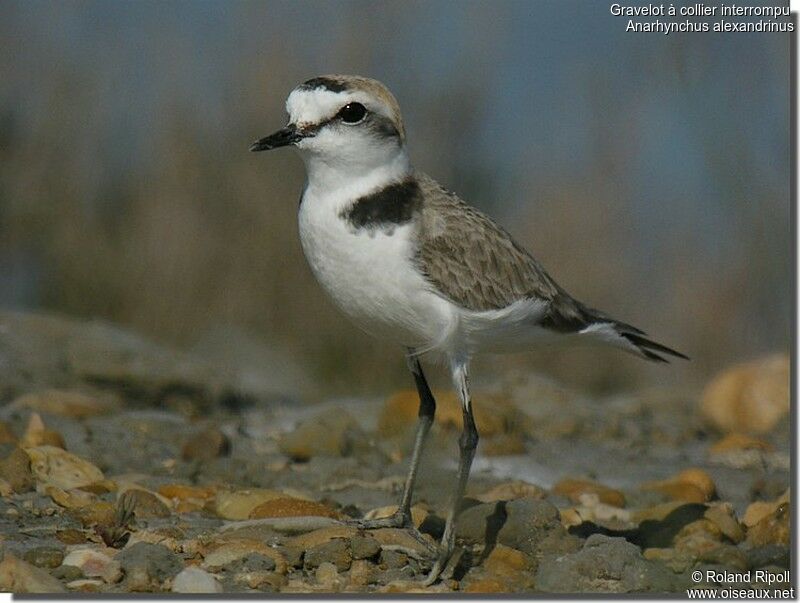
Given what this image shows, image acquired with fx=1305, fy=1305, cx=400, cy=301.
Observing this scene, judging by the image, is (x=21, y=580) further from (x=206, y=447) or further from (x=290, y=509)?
(x=206, y=447)

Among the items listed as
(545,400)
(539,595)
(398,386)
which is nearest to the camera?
(539,595)

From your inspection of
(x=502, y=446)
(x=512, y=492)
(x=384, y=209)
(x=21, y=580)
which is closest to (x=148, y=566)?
(x=21, y=580)


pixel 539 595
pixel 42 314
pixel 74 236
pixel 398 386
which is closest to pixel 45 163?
pixel 74 236

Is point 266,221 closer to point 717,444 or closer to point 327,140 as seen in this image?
point 717,444

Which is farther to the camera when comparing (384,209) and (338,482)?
(338,482)

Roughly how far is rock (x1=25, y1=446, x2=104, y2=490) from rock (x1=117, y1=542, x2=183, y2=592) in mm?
1072

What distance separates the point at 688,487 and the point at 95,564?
3.14 meters

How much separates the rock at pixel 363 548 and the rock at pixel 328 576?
113 mm

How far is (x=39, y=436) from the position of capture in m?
6.62

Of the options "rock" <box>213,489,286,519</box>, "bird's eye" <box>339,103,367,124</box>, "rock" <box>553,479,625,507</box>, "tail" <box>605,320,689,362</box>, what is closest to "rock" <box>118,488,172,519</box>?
"rock" <box>213,489,286,519</box>

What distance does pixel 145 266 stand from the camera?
9.48 m

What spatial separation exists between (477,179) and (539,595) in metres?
5.36

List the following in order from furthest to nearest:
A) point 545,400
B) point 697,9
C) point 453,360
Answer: point 545,400
point 697,9
point 453,360

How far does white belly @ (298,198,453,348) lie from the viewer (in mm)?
5035
